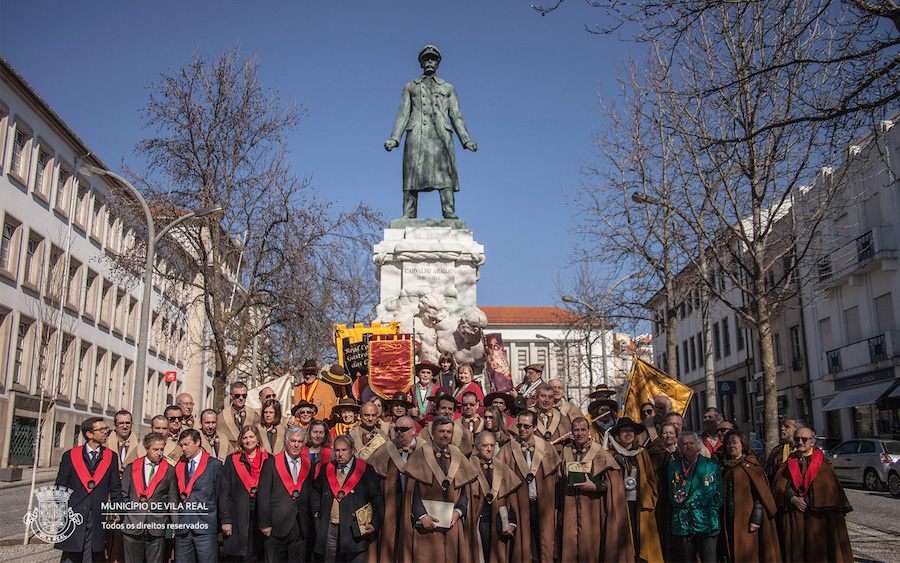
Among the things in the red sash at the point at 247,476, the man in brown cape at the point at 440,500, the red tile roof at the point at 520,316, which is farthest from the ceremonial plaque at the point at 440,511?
the red tile roof at the point at 520,316

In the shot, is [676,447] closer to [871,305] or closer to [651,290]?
[651,290]

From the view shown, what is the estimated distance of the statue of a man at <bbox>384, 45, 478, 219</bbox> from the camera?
43.0 ft

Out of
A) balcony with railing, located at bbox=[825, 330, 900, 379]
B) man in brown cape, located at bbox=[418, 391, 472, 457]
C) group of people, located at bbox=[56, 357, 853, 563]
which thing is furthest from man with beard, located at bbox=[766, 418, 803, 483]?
balcony with railing, located at bbox=[825, 330, 900, 379]

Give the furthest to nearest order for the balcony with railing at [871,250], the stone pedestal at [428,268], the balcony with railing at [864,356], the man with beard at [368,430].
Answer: the balcony with railing at [871,250] < the balcony with railing at [864,356] < the stone pedestal at [428,268] < the man with beard at [368,430]

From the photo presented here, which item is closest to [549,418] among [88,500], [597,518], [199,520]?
[597,518]

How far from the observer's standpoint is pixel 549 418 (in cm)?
873

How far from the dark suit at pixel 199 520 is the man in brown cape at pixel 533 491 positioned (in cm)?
253

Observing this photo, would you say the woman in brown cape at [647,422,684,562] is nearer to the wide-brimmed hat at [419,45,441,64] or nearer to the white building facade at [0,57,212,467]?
the wide-brimmed hat at [419,45,441,64]

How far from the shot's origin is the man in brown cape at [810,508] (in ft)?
24.2

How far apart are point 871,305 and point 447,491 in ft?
89.3

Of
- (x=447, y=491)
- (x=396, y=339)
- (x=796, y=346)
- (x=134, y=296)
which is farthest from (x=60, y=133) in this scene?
(x=796, y=346)

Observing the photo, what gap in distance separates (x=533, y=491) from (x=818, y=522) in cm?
265

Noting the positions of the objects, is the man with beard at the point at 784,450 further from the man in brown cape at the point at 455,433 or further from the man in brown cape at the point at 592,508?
the man in brown cape at the point at 455,433

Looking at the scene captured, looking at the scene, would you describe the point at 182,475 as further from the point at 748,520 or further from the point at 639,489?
the point at 748,520
